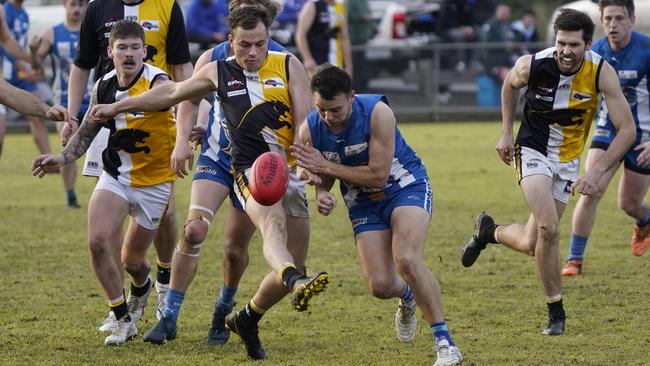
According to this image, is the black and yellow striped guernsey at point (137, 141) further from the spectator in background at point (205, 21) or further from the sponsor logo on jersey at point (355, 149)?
the spectator in background at point (205, 21)

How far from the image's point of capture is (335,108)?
21.5 ft

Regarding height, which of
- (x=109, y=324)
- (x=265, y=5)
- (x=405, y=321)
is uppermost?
(x=265, y=5)

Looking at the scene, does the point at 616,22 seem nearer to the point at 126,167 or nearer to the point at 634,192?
the point at 634,192

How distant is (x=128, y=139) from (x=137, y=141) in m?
0.06

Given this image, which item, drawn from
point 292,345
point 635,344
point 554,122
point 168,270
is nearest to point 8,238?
point 168,270

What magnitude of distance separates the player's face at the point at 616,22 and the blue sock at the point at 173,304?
389 cm

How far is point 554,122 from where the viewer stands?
795 centimetres

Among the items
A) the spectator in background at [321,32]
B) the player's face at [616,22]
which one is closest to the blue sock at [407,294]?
the player's face at [616,22]

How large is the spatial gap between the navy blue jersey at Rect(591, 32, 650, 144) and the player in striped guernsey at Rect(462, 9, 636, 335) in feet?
4.87

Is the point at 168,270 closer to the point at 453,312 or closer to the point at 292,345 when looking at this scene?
the point at 292,345

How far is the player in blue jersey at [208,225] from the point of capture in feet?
24.0

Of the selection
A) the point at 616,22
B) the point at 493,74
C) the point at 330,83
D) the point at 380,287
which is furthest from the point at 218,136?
the point at 493,74

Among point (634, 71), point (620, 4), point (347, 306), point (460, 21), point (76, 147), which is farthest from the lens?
point (460, 21)

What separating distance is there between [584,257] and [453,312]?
97.0 inches
